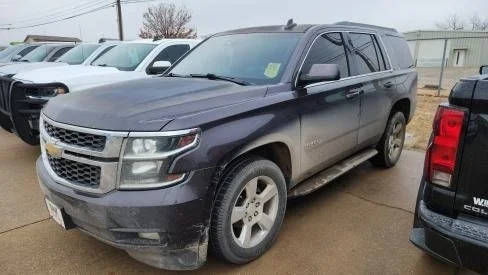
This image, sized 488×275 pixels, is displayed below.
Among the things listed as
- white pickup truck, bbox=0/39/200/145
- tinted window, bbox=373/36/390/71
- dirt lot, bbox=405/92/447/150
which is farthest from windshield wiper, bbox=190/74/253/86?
dirt lot, bbox=405/92/447/150

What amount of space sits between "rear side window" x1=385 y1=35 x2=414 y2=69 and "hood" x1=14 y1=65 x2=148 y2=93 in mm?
3748

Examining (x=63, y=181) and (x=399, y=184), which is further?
(x=399, y=184)

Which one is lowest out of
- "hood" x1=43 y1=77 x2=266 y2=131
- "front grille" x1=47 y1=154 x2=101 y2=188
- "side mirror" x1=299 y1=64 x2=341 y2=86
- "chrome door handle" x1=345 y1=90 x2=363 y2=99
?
"front grille" x1=47 y1=154 x2=101 y2=188

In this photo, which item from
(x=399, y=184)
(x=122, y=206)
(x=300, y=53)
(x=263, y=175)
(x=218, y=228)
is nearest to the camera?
(x=122, y=206)

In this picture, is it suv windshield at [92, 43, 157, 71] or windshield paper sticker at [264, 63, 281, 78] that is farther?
suv windshield at [92, 43, 157, 71]

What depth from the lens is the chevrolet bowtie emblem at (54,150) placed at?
2.66 meters

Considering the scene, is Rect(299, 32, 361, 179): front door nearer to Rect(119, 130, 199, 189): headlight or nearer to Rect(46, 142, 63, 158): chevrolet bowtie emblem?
Rect(119, 130, 199, 189): headlight

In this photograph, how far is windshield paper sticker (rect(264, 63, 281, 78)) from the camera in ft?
11.1

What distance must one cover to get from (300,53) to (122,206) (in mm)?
2033

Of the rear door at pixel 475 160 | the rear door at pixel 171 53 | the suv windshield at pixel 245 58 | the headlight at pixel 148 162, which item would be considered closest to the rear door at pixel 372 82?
the suv windshield at pixel 245 58

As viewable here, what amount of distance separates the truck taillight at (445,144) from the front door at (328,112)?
1279 millimetres

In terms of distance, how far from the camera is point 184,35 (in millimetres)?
36844

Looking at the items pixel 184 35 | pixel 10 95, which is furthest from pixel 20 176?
pixel 184 35

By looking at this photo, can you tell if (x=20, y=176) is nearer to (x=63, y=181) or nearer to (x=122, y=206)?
(x=63, y=181)
